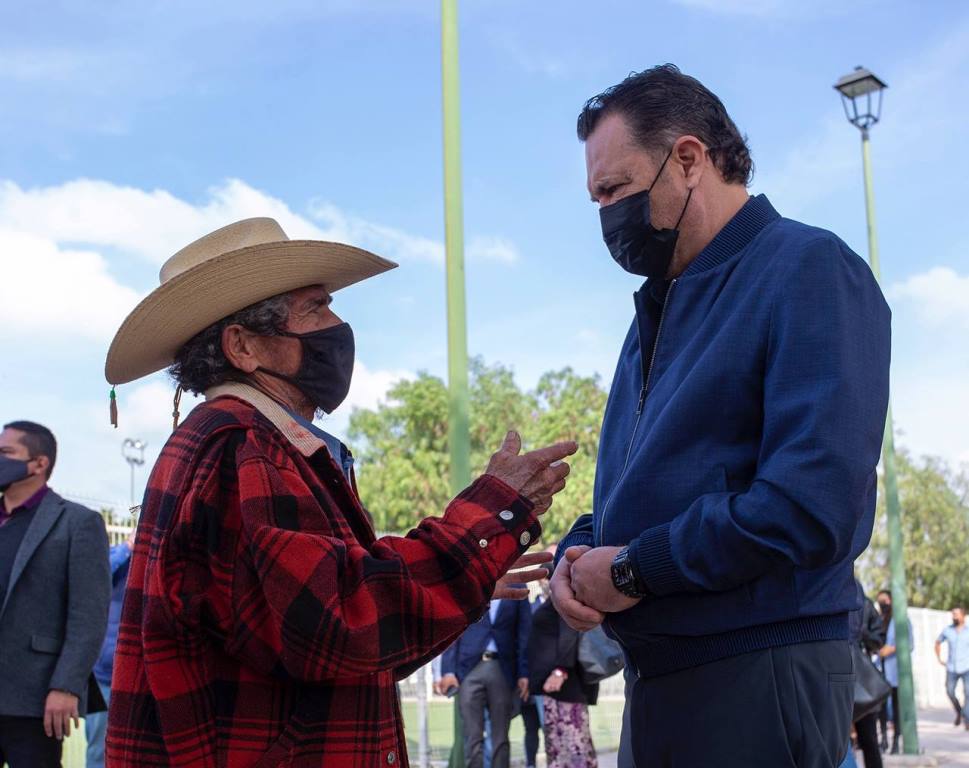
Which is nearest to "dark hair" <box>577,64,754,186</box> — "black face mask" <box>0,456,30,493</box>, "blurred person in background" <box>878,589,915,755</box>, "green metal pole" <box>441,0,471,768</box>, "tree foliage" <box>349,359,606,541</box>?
"black face mask" <box>0,456,30,493</box>

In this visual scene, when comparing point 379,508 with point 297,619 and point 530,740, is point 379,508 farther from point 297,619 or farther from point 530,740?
point 297,619

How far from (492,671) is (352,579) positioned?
775cm

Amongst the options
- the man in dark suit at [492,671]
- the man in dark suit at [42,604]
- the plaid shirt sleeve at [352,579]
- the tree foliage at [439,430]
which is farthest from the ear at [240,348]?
the tree foliage at [439,430]

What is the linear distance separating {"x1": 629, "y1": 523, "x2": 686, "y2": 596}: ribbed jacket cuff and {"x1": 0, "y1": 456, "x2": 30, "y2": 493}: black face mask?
4660mm

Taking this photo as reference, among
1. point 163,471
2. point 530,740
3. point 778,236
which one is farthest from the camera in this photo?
point 530,740

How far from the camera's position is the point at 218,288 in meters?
2.96

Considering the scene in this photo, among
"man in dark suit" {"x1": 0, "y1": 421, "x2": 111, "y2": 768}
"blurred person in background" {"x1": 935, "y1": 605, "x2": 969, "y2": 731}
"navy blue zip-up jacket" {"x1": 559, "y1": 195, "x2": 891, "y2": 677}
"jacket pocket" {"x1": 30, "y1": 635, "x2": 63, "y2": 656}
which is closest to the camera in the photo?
"navy blue zip-up jacket" {"x1": 559, "y1": 195, "x2": 891, "y2": 677}

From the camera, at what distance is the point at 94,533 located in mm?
6105

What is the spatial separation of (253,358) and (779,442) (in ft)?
4.63

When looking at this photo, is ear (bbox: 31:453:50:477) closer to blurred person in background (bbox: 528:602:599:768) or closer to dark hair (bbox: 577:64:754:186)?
blurred person in background (bbox: 528:602:599:768)

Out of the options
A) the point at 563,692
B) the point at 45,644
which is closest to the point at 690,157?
the point at 45,644

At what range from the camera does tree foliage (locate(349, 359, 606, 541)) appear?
47000 mm

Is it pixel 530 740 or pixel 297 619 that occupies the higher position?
pixel 297 619

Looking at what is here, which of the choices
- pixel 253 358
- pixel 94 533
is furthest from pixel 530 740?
pixel 253 358
